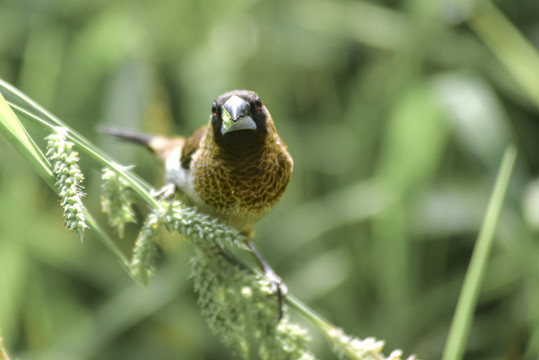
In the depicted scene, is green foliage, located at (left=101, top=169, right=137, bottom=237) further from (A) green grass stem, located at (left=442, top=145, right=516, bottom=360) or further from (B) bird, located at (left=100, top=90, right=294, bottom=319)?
(A) green grass stem, located at (left=442, top=145, right=516, bottom=360)

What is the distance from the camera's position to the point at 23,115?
123cm

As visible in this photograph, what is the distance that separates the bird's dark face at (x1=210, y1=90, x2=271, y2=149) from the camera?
4.99 feet

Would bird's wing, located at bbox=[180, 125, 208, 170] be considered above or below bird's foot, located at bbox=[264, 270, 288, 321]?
above

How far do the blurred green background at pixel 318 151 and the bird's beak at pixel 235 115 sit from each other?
3.83 feet

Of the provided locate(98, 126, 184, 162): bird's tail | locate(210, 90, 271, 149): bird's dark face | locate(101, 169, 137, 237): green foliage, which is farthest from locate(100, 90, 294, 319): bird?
locate(98, 126, 184, 162): bird's tail

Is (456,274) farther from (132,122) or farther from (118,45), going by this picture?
(118,45)

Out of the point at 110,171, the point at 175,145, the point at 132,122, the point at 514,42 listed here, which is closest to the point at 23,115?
the point at 110,171

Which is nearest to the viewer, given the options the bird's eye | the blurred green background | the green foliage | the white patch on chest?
the green foliage

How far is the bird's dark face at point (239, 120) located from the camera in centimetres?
152

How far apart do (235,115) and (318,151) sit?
177 centimetres

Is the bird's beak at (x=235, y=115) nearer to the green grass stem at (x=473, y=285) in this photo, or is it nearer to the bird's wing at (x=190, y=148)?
the bird's wing at (x=190, y=148)

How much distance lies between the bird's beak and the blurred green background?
1.17 metres

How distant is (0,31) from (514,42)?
8.61ft

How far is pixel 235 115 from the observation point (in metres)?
1.51
